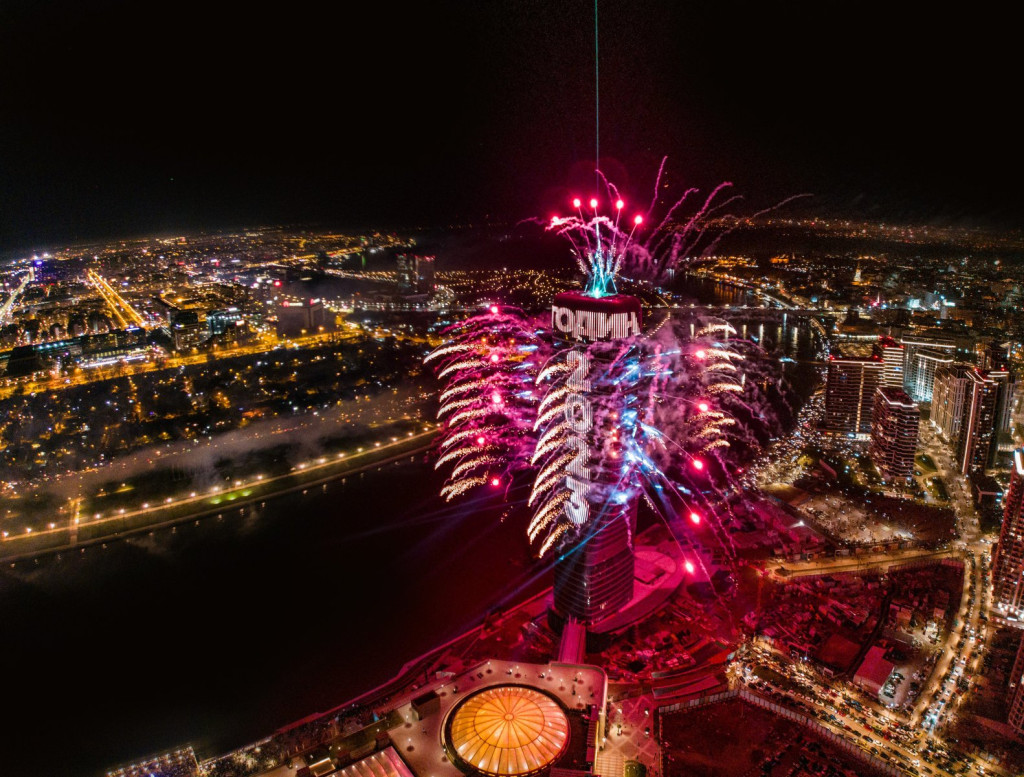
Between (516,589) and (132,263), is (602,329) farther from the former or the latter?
(132,263)

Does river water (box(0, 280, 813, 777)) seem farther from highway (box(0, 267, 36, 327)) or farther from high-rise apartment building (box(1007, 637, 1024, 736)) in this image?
highway (box(0, 267, 36, 327))

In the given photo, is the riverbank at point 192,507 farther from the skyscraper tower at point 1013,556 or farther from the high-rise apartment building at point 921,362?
the high-rise apartment building at point 921,362

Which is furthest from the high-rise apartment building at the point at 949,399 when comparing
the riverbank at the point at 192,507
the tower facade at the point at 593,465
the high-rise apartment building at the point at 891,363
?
the riverbank at the point at 192,507

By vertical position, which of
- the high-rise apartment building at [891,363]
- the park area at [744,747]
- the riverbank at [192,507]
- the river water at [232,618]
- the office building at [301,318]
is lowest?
the river water at [232,618]

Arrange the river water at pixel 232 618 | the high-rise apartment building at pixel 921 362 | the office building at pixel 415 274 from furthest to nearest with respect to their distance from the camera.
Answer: the office building at pixel 415 274 < the high-rise apartment building at pixel 921 362 < the river water at pixel 232 618

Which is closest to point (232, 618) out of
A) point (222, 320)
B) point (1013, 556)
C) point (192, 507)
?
point (192, 507)

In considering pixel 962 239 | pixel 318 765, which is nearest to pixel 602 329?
pixel 318 765
